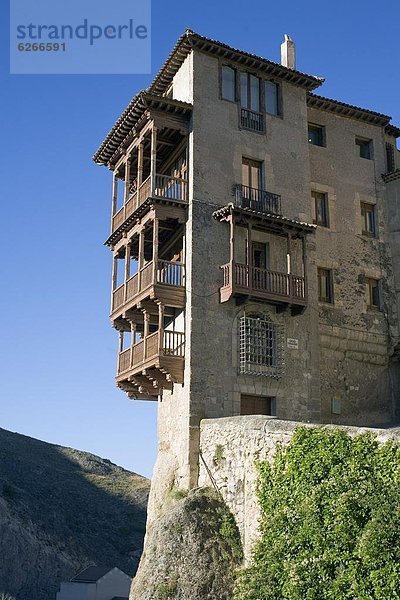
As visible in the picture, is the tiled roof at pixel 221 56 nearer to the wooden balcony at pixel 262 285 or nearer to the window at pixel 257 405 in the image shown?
the wooden balcony at pixel 262 285

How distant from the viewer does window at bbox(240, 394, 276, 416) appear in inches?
1079

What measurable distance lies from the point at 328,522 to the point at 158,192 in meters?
14.2

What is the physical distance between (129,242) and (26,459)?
53684mm

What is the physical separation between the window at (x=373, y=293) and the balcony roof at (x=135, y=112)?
10.2 m

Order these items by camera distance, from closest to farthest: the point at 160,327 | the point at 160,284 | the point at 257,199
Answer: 1. the point at 160,327
2. the point at 160,284
3. the point at 257,199

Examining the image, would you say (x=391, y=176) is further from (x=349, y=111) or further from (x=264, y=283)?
(x=264, y=283)

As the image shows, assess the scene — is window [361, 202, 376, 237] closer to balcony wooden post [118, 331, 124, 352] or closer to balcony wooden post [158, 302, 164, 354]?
balcony wooden post [158, 302, 164, 354]

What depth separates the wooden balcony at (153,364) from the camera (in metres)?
26.7

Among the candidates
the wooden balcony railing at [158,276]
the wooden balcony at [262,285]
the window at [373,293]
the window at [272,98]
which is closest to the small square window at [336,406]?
the wooden balcony at [262,285]

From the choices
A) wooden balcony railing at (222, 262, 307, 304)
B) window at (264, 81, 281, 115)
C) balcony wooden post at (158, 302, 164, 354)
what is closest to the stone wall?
balcony wooden post at (158, 302, 164, 354)

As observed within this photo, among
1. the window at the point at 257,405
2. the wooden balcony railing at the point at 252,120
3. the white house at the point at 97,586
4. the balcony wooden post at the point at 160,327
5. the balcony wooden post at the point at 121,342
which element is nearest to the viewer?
the balcony wooden post at the point at 160,327

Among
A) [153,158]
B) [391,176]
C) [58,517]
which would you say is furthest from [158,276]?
[58,517]

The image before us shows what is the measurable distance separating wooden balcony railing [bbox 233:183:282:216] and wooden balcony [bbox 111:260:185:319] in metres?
3.55

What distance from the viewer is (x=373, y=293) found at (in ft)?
106
